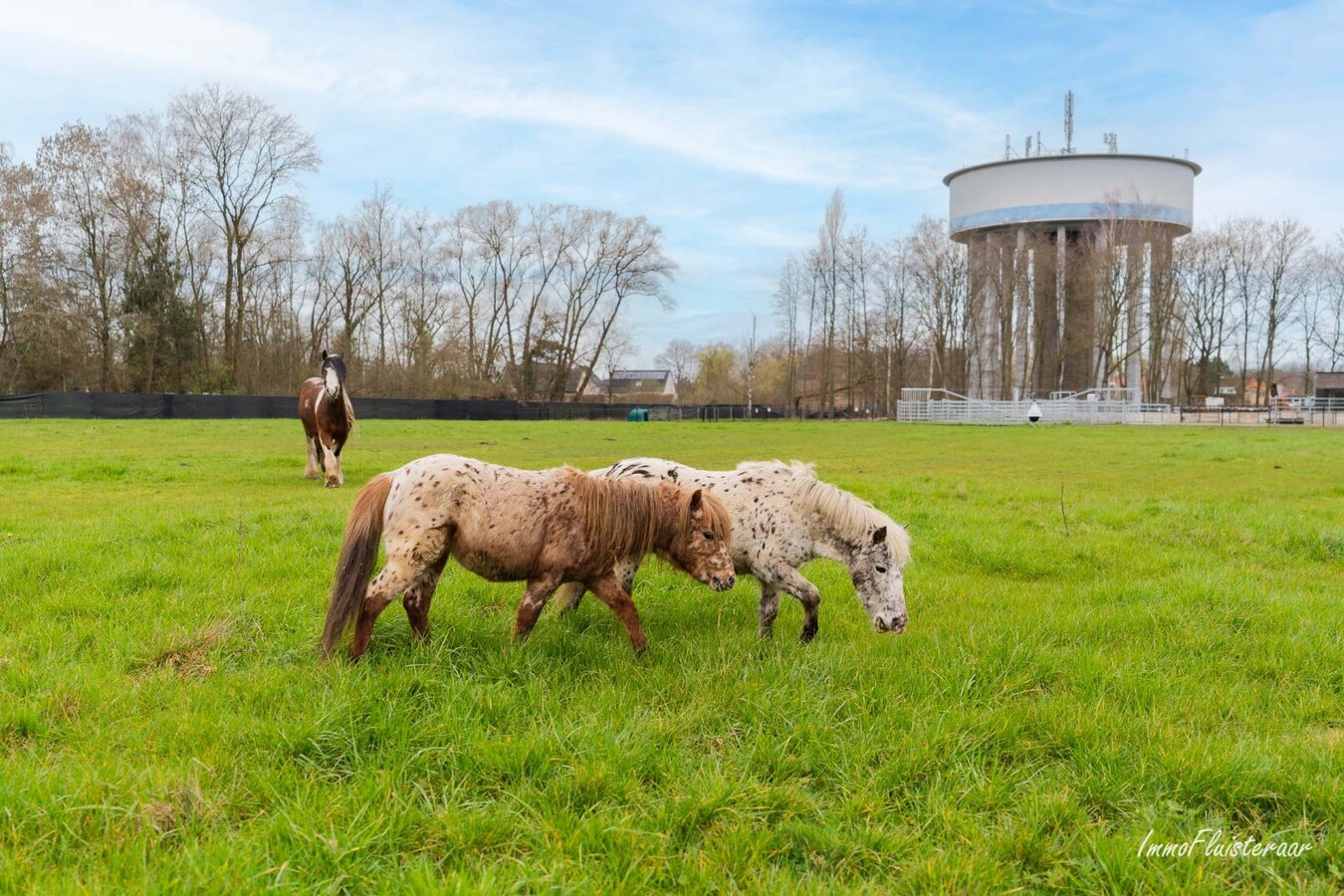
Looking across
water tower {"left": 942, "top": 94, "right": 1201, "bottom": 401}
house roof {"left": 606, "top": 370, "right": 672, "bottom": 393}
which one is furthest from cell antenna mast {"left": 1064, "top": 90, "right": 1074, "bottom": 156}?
house roof {"left": 606, "top": 370, "right": 672, "bottom": 393}

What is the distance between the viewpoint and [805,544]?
558cm

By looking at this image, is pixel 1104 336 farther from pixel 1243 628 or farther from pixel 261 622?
pixel 261 622

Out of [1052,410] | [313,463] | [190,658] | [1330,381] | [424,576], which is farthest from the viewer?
[1330,381]

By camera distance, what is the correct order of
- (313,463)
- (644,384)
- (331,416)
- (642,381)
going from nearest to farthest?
1. (331,416)
2. (313,463)
3. (644,384)
4. (642,381)

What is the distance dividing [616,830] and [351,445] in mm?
22963

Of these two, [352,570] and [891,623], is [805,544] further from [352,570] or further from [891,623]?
[352,570]

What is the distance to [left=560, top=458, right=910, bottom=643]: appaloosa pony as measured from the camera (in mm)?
5395

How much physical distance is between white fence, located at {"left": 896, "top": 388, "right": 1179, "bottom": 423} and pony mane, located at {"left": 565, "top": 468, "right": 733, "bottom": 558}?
50710 mm

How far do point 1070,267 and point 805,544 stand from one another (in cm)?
6209

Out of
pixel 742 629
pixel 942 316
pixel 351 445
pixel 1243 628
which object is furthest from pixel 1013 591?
pixel 942 316

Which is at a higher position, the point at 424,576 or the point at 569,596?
the point at 424,576

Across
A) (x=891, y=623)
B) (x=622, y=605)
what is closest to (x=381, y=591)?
(x=622, y=605)

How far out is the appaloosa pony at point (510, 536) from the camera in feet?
15.4

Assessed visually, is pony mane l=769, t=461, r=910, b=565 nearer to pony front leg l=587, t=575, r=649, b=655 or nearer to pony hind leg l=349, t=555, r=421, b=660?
pony front leg l=587, t=575, r=649, b=655
